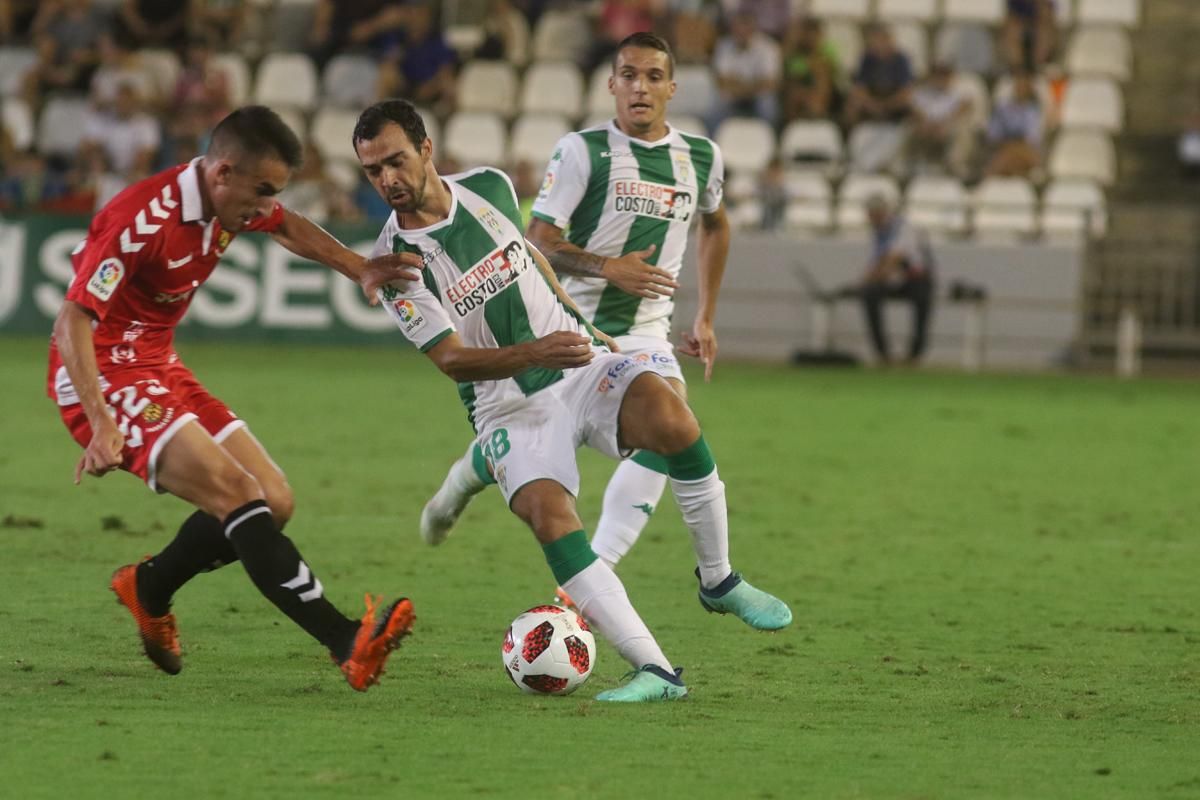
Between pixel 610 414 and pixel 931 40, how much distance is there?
A: 18220mm

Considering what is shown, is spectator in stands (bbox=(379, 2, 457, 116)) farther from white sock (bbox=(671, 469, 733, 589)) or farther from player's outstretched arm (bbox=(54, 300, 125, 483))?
player's outstretched arm (bbox=(54, 300, 125, 483))

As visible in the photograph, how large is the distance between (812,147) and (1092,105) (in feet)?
12.0

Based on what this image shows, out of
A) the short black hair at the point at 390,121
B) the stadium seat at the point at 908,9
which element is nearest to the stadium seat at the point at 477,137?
the stadium seat at the point at 908,9

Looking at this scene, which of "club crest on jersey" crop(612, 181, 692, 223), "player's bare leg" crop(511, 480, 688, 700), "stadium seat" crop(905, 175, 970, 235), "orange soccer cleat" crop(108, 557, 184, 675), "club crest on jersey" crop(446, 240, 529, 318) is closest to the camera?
"player's bare leg" crop(511, 480, 688, 700)

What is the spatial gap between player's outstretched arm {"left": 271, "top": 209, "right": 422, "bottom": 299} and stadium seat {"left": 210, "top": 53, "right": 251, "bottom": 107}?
1732 cm

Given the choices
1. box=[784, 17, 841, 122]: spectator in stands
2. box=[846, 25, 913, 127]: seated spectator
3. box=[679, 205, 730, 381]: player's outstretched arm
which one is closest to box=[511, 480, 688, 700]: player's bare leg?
box=[679, 205, 730, 381]: player's outstretched arm

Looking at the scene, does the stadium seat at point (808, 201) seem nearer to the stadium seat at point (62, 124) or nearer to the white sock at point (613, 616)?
the stadium seat at point (62, 124)

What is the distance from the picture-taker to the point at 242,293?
2067cm

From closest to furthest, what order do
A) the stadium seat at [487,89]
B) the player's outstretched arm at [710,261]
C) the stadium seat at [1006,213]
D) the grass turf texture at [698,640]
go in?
the grass turf texture at [698,640]
the player's outstretched arm at [710,261]
the stadium seat at [1006,213]
the stadium seat at [487,89]

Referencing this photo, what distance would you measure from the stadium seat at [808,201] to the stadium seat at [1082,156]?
2858mm

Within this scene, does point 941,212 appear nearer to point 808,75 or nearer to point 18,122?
point 808,75

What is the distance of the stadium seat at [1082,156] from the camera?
22.2m

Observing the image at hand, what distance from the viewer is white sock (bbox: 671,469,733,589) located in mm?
6535

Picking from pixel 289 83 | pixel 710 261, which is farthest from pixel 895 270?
pixel 710 261
